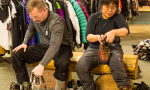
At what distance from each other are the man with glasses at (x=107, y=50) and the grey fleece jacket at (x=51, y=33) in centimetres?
31

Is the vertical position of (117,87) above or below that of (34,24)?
below

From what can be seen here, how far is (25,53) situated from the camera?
1.99 m

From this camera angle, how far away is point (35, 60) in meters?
2.04

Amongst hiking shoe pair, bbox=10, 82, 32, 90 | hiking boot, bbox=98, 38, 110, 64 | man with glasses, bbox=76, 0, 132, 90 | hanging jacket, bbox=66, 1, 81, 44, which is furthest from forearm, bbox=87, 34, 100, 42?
hanging jacket, bbox=66, 1, 81, 44

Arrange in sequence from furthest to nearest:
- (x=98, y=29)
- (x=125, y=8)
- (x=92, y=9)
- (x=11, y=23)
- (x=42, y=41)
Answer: (x=125, y=8)
(x=92, y=9)
(x=11, y=23)
(x=42, y=41)
(x=98, y=29)

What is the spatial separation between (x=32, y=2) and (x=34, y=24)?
360 millimetres

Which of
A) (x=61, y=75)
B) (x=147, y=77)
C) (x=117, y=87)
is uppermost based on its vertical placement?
(x=61, y=75)

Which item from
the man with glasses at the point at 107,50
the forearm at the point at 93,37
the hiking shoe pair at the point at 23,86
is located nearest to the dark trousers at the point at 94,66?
the man with glasses at the point at 107,50

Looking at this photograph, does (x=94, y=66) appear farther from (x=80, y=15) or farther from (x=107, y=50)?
(x=80, y=15)

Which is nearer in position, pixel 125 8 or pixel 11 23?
pixel 11 23

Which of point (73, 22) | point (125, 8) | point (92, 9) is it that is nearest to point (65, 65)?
point (73, 22)

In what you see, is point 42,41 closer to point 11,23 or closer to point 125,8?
point 11,23

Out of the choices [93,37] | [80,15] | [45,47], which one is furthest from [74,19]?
[93,37]

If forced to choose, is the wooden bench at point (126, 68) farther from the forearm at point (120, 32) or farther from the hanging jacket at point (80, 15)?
the hanging jacket at point (80, 15)
